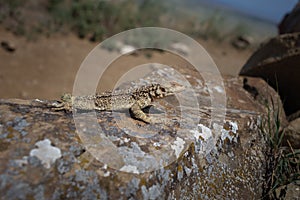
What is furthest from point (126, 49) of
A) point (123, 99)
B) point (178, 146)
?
point (178, 146)

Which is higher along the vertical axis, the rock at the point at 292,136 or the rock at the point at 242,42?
the rock at the point at 242,42

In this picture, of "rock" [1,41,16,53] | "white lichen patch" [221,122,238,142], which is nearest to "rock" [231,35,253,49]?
"rock" [1,41,16,53]

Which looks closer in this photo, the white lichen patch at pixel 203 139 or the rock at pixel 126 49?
the white lichen patch at pixel 203 139

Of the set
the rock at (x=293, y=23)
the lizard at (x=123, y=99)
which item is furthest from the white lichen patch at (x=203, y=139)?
the rock at (x=293, y=23)

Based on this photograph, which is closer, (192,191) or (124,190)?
(124,190)

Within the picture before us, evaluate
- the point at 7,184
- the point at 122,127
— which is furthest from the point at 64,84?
the point at 7,184

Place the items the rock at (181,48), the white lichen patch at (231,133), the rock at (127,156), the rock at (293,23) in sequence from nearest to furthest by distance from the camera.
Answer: the rock at (127,156)
the white lichen patch at (231,133)
the rock at (293,23)
the rock at (181,48)

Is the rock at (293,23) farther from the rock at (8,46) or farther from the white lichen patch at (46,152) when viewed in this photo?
the rock at (8,46)

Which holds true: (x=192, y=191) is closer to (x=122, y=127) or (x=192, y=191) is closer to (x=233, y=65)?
(x=122, y=127)

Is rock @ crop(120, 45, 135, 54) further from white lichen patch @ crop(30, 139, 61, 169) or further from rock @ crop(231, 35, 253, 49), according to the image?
white lichen patch @ crop(30, 139, 61, 169)
